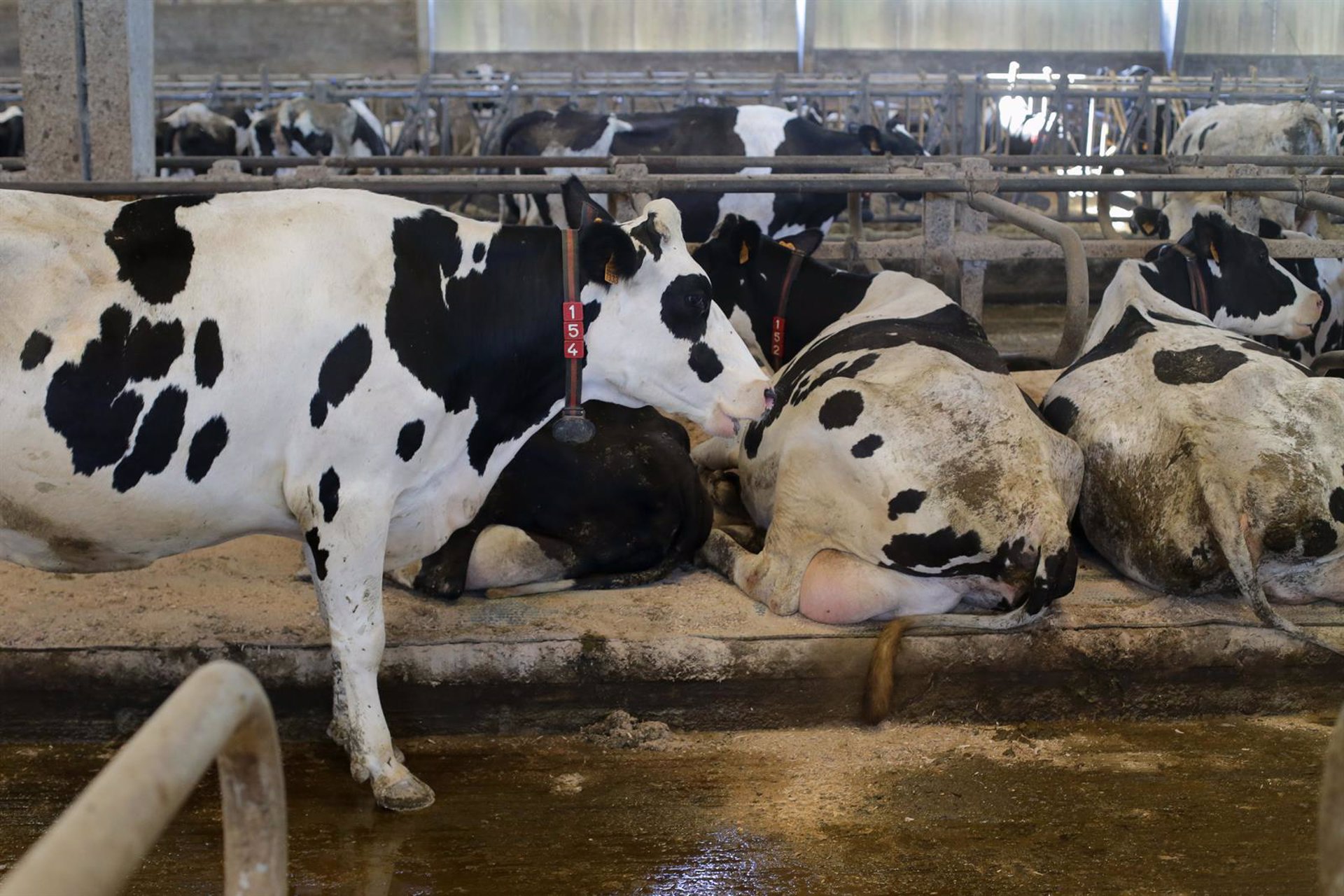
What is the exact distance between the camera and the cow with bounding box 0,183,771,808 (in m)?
3.15

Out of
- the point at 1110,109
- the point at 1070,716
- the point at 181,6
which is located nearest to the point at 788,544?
the point at 1070,716

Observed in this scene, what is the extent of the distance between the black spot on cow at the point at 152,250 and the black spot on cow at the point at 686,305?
1.27 meters

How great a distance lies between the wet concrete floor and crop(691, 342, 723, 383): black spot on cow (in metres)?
1.13

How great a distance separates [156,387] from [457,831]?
1.36 meters

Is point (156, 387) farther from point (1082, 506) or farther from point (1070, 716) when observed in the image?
point (1082, 506)

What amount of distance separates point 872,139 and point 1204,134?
3.98 meters

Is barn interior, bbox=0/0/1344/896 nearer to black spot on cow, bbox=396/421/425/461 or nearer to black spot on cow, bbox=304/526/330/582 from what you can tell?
black spot on cow, bbox=304/526/330/582

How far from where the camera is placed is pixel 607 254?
3.63 metres

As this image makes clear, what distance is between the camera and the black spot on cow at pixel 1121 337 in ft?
16.8

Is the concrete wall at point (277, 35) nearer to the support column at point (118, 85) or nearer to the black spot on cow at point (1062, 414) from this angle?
the support column at point (118, 85)

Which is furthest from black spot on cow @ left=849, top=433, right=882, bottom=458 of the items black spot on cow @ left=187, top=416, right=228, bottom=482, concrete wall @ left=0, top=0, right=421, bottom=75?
concrete wall @ left=0, top=0, right=421, bottom=75

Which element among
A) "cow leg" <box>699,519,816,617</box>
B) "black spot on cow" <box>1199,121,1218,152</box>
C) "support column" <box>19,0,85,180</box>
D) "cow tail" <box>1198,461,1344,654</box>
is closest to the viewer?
"cow tail" <box>1198,461,1344,654</box>

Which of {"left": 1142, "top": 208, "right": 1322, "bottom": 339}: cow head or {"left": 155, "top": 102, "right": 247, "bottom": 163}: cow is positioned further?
{"left": 155, "top": 102, "right": 247, "bottom": 163}: cow

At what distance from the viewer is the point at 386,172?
1457 cm
